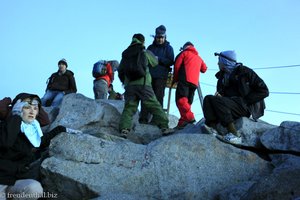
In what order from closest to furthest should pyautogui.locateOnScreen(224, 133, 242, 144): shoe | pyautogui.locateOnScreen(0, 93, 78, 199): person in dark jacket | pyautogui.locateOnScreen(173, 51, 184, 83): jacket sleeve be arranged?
pyautogui.locateOnScreen(0, 93, 78, 199): person in dark jacket, pyautogui.locateOnScreen(224, 133, 242, 144): shoe, pyautogui.locateOnScreen(173, 51, 184, 83): jacket sleeve

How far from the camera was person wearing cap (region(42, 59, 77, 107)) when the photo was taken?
1243 cm

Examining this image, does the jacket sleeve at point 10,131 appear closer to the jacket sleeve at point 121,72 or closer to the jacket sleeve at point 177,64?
the jacket sleeve at point 121,72

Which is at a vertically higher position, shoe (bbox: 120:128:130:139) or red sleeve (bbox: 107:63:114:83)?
red sleeve (bbox: 107:63:114:83)

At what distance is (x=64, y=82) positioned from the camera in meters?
12.5

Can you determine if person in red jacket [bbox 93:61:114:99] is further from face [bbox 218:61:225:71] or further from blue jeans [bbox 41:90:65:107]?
face [bbox 218:61:225:71]

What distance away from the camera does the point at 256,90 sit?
8375mm

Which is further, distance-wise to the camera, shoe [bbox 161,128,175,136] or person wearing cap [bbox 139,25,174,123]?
person wearing cap [bbox 139,25,174,123]

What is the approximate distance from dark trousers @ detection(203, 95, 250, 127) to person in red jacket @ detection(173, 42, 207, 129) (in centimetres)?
119

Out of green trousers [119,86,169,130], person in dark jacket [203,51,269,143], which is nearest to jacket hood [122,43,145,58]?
green trousers [119,86,169,130]

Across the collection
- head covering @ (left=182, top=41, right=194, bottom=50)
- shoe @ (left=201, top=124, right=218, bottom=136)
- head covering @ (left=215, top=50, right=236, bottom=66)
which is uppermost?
head covering @ (left=182, top=41, right=194, bottom=50)

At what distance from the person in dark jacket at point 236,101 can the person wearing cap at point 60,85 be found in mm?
5275

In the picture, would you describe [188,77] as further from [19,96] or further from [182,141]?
[19,96]

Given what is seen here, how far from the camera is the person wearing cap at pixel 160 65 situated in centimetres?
1030

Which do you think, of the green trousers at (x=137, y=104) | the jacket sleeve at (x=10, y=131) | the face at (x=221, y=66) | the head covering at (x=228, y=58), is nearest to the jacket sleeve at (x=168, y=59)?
the green trousers at (x=137, y=104)
